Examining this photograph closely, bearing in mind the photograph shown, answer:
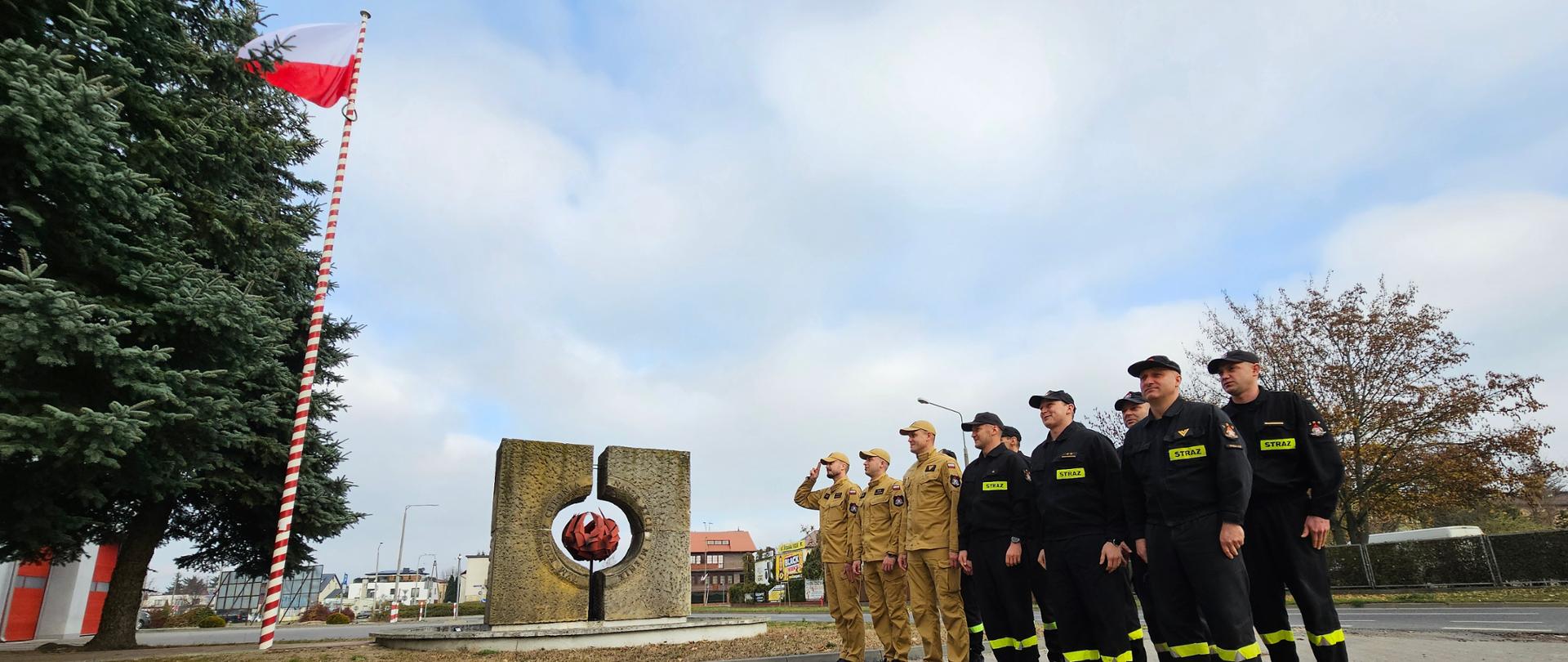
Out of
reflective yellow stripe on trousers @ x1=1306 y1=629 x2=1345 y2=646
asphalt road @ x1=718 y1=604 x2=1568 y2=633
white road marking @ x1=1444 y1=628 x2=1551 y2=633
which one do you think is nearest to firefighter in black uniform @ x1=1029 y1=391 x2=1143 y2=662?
reflective yellow stripe on trousers @ x1=1306 y1=629 x2=1345 y2=646

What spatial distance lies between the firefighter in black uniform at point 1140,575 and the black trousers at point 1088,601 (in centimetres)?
14

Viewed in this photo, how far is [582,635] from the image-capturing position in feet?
28.0

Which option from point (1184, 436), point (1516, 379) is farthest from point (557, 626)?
point (1516, 379)

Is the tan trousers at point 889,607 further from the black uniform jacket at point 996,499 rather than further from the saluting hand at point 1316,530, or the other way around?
the saluting hand at point 1316,530

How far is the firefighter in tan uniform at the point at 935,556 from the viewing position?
219 inches

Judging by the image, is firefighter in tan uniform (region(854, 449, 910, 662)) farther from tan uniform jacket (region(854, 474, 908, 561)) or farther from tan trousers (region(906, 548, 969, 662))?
tan trousers (region(906, 548, 969, 662))

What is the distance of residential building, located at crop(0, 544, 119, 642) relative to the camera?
21031 mm

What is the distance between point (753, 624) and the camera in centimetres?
967

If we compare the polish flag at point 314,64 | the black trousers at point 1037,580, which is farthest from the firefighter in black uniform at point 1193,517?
the polish flag at point 314,64

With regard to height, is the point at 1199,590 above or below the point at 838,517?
below

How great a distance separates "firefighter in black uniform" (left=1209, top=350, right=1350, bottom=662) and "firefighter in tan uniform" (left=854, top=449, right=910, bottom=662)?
2728 mm

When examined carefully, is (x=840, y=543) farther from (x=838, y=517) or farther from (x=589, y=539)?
(x=589, y=539)

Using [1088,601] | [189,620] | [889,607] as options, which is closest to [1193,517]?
[1088,601]

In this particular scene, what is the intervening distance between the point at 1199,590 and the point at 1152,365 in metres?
1.17
